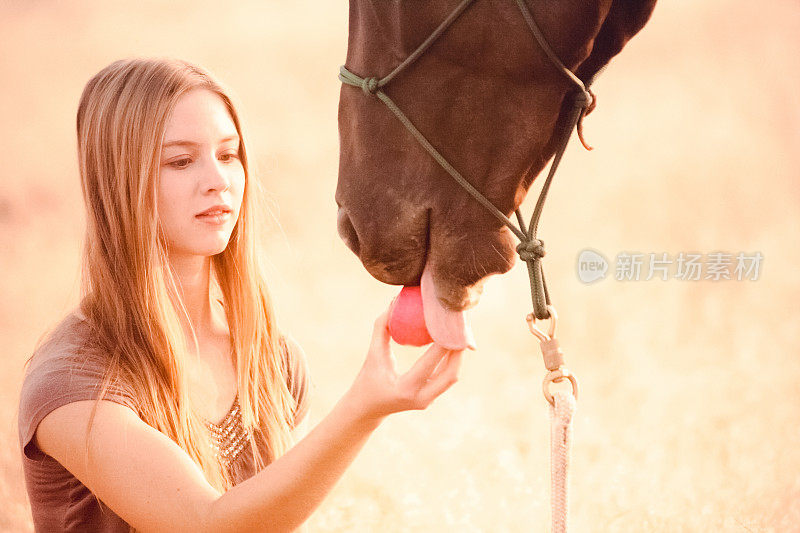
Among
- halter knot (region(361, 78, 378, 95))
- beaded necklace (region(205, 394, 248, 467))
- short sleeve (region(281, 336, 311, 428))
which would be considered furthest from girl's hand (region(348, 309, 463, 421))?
short sleeve (region(281, 336, 311, 428))

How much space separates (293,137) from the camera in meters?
7.14

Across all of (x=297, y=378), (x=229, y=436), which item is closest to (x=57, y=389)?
(x=229, y=436)

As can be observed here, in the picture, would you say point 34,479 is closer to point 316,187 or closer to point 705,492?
point 705,492

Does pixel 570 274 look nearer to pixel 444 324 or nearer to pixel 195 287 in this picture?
pixel 195 287

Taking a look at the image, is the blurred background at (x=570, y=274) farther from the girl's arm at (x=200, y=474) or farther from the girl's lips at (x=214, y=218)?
the girl's arm at (x=200, y=474)

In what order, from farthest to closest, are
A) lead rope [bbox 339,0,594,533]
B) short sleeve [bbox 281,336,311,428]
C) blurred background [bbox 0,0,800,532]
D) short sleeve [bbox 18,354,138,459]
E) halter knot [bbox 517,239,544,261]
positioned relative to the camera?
blurred background [bbox 0,0,800,532] < short sleeve [bbox 281,336,311,428] < short sleeve [bbox 18,354,138,459] < halter knot [bbox 517,239,544,261] < lead rope [bbox 339,0,594,533]

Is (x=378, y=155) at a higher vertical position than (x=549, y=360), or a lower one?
higher

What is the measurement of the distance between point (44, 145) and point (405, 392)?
707 cm

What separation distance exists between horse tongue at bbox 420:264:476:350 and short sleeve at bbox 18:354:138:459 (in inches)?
22.8

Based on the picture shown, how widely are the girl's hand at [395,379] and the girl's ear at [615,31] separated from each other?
0.54 meters

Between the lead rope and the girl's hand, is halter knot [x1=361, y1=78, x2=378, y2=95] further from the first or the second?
the girl's hand

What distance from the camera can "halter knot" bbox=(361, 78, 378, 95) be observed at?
1.35 meters

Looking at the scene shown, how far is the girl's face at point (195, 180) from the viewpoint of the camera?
156 centimetres

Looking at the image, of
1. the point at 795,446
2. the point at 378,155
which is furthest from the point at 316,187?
the point at 378,155
